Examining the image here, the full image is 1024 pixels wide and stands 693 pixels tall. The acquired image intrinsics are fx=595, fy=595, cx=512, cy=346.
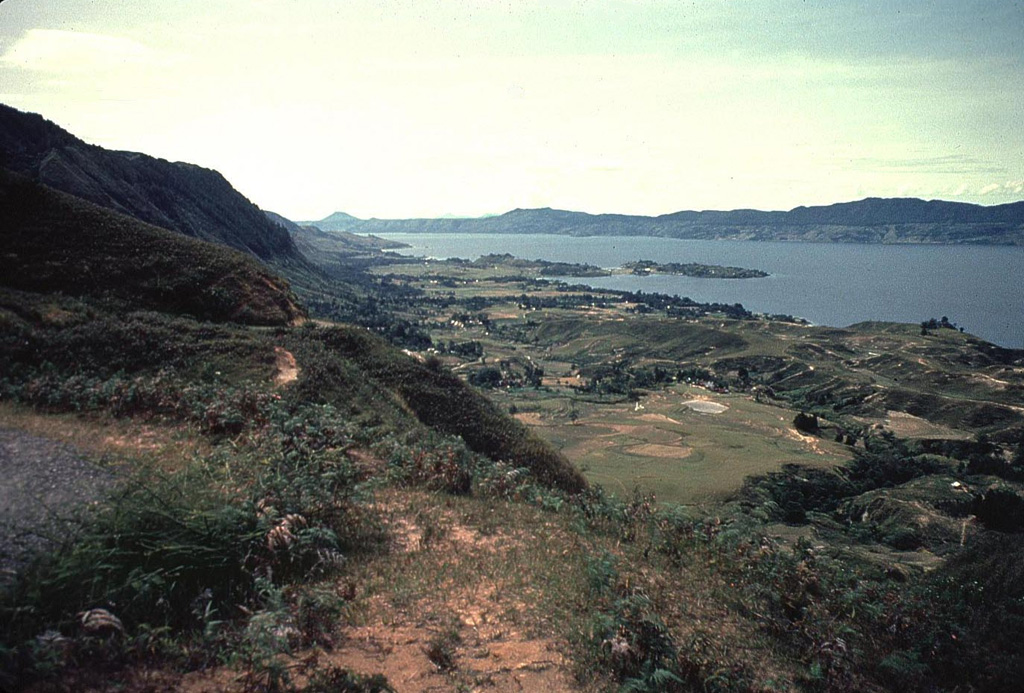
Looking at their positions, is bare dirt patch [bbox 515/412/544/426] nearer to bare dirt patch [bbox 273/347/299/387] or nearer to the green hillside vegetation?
the green hillside vegetation

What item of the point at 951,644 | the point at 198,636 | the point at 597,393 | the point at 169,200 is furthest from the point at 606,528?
the point at 169,200

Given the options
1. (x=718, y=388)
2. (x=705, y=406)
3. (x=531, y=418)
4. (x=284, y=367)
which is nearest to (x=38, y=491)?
(x=284, y=367)

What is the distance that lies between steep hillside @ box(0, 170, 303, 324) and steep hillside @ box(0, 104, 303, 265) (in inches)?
1816

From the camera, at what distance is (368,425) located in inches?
682

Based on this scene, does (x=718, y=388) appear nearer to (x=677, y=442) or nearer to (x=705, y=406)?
(x=705, y=406)

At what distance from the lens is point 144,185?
123875 mm

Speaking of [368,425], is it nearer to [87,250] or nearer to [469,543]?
[469,543]

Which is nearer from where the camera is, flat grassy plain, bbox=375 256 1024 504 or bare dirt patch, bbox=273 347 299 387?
bare dirt patch, bbox=273 347 299 387

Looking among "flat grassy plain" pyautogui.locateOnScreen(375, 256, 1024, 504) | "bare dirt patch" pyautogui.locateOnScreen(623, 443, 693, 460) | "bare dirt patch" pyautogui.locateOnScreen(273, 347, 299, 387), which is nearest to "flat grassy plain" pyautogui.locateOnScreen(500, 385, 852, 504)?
"bare dirt patch" pyautogui.locateOnScreen(623, 443, 693, 460)

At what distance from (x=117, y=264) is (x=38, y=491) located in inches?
858

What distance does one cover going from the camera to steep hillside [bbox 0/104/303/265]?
91.9 meters

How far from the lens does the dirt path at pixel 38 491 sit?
18.6 feet

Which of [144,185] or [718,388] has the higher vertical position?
[144,185]

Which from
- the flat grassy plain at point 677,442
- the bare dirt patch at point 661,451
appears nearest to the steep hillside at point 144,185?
the flat grassy plain at point 677,442
